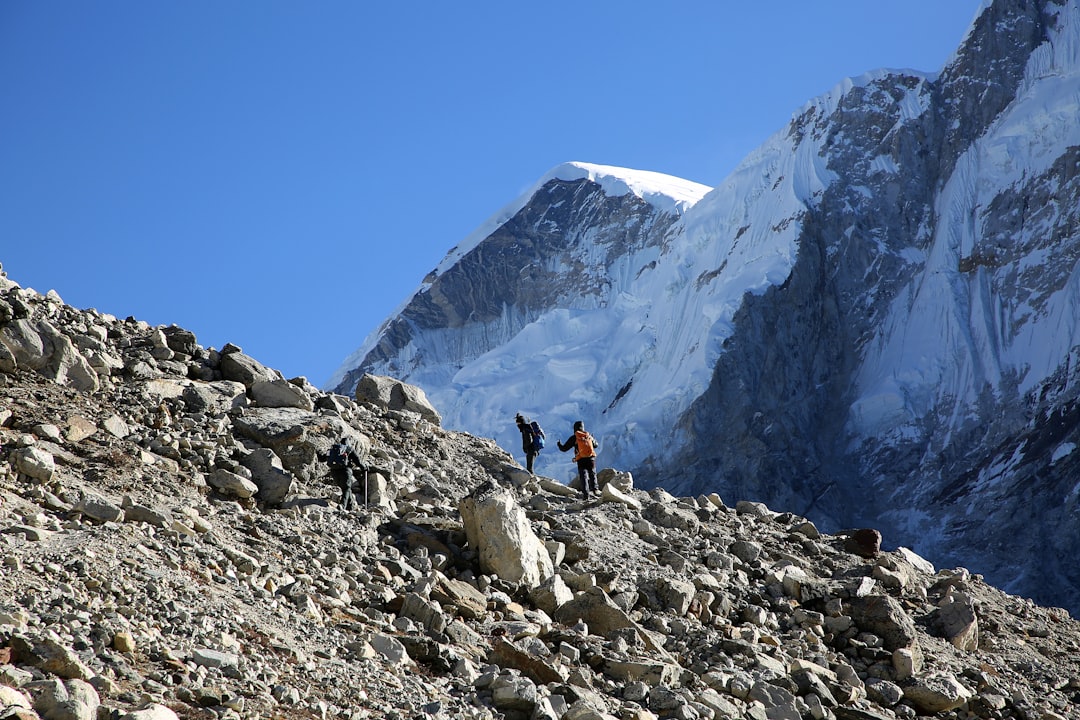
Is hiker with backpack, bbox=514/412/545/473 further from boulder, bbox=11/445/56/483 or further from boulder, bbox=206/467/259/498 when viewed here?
boulder, bbox=11/445/56/483

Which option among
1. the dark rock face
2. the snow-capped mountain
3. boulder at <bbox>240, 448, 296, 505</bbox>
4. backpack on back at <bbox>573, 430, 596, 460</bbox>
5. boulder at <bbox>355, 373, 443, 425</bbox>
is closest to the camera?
boulder at <bbox>240, 448, 296, 505</bbox>

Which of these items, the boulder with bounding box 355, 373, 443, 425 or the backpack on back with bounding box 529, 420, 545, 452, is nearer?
the backpack on back with bounding box 529, 420, 545, 452

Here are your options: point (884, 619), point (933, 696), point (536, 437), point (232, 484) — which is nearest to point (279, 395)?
point (232, 484)

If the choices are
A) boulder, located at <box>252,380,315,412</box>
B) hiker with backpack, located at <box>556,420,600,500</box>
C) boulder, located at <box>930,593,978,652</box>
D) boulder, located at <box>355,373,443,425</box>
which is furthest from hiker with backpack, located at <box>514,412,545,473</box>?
boulder, located at <box>930,593,978,652</box>

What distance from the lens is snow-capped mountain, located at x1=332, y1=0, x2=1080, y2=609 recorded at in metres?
66.2

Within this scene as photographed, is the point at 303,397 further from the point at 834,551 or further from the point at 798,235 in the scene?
the point at 798,235

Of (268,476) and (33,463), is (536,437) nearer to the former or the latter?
(268,476)

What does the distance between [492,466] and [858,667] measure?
7.17 meters

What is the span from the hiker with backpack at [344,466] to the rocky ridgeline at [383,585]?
0.32m

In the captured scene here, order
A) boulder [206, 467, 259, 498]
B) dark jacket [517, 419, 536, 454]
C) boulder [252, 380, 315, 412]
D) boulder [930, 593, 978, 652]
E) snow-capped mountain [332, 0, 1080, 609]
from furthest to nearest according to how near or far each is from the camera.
→ snow-capped mountain [332, 0, 1080, 609], dark jacket [517, 419, 536, 454], boulder [252, 380, 315, 412], boulder [930, 593, 978, 652], boulder [206, 467, 259, 498]

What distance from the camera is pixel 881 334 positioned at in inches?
3174

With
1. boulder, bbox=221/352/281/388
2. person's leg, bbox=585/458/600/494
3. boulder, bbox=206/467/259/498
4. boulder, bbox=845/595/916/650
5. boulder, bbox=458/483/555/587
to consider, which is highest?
boulder, bbox=221/352/281/388

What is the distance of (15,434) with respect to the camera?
11875 millimetres

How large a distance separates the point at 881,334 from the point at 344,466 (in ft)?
236
